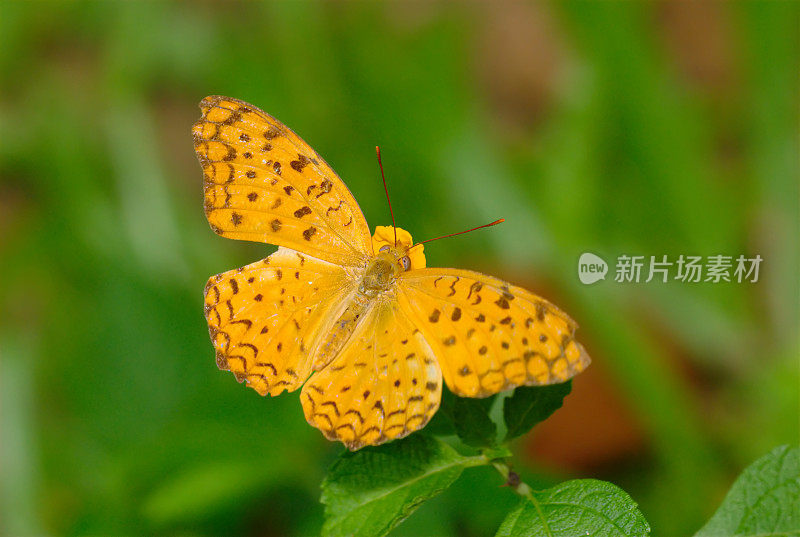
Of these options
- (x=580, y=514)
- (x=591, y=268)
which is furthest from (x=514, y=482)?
(x=591, y=268)

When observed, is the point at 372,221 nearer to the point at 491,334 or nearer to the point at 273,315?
the point at 273,315

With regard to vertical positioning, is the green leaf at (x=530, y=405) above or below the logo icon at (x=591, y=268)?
above

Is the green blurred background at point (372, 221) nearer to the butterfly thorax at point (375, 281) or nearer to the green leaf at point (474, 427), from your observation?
the butterfly thorax at point (375, 281)

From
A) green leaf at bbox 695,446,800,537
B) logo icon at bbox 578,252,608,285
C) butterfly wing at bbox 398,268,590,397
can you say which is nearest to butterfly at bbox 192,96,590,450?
butterfly wing at bbox 398,268,590,397

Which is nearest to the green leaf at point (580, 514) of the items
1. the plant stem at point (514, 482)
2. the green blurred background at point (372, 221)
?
the plant stem at point (514, 482)

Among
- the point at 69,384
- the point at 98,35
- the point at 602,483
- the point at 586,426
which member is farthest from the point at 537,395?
the point at 98,35
